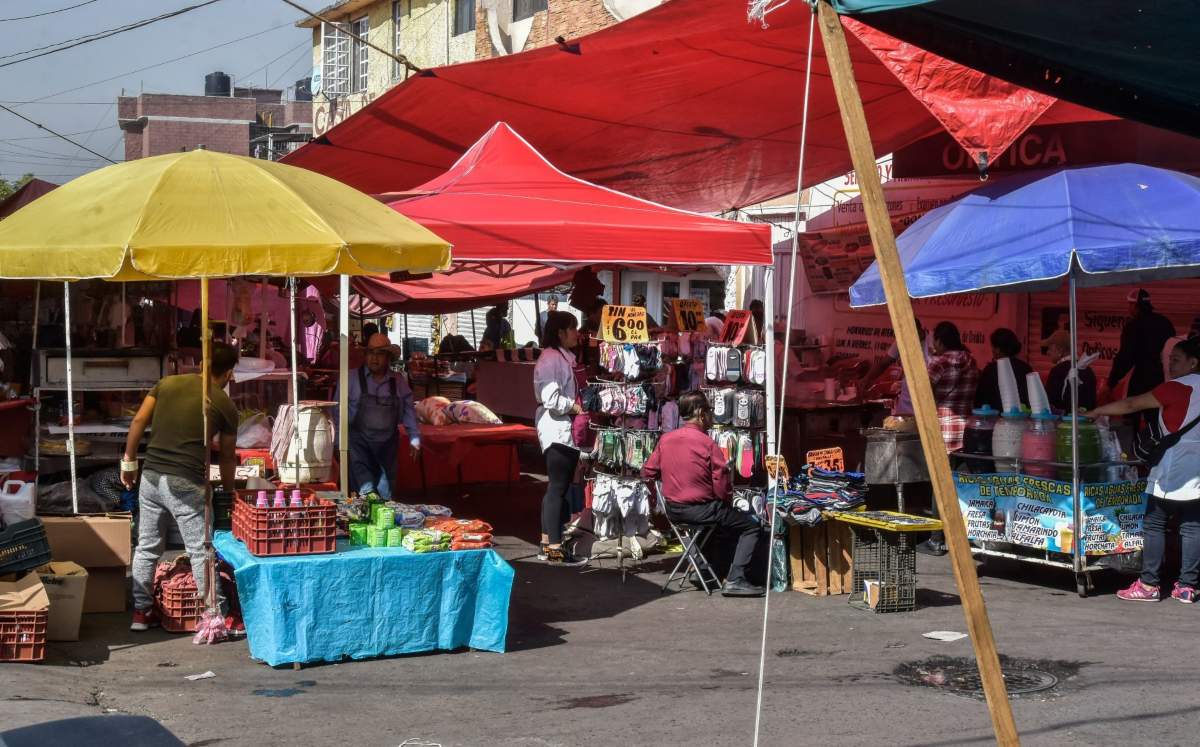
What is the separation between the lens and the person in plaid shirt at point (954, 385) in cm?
1091

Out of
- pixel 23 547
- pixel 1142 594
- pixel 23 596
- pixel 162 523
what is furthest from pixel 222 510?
pixel 1142 594

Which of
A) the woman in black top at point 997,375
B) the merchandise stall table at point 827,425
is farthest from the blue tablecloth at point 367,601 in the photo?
the merchandise stall table at point 827,425

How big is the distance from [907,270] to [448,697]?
524cm

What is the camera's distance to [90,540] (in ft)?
29.1

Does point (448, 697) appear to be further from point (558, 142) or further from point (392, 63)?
point (392, 63)

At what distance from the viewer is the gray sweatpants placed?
802 cm

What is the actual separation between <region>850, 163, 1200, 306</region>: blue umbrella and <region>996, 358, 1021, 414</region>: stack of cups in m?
0.62

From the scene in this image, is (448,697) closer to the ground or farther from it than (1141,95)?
closer to the ground

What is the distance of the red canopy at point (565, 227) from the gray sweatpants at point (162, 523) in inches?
104

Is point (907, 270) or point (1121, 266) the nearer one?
point (1121, 266)

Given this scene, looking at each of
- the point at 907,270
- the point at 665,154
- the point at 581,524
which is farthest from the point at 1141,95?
the point at 665,154

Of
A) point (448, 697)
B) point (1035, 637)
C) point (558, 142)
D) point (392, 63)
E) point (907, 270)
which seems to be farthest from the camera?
point (392, 63)

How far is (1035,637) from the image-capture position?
824cm

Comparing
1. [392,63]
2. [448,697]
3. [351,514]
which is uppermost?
[392,63]
